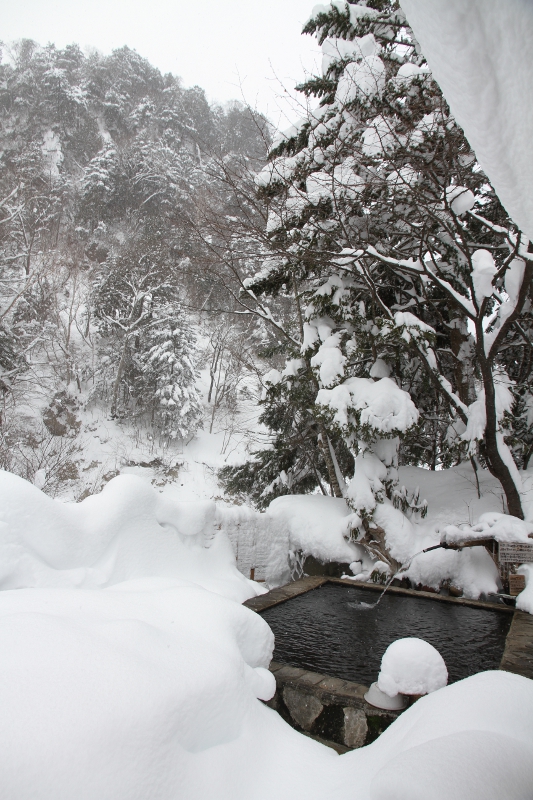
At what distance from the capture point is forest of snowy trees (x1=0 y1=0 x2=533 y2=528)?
5957 millimetres

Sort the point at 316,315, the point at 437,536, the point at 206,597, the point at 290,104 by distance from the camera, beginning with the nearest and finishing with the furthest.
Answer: the point at 206,597 < the point at 437,536 < the point at 290,104 < the point at 316,315

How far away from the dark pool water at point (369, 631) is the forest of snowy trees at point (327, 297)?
1.44 metres

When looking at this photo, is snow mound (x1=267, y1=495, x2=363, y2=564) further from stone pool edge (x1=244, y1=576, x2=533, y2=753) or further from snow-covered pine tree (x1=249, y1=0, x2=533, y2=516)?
stone pool edge (x1=244, y1=576, x2=533, y2=753)

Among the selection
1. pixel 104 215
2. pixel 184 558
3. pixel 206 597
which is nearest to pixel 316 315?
pixel 184 558

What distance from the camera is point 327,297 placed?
7195mm

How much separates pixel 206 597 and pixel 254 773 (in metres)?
0.90

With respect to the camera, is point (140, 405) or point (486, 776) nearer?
point (486, 776)

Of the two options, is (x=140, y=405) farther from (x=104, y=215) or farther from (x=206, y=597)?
(x=206, y=597)

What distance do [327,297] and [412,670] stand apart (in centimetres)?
545

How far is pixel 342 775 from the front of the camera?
2115 mm

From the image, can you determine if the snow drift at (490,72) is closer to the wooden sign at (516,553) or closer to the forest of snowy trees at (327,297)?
the forest of snowy trees at (327,297)

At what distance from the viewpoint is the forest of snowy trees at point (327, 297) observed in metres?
5.96

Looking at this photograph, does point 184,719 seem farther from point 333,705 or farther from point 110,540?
point 110,540

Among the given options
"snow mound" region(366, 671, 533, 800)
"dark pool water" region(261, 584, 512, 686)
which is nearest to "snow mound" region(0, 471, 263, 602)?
"dark pool water" region(261, 584, 512, 686)
